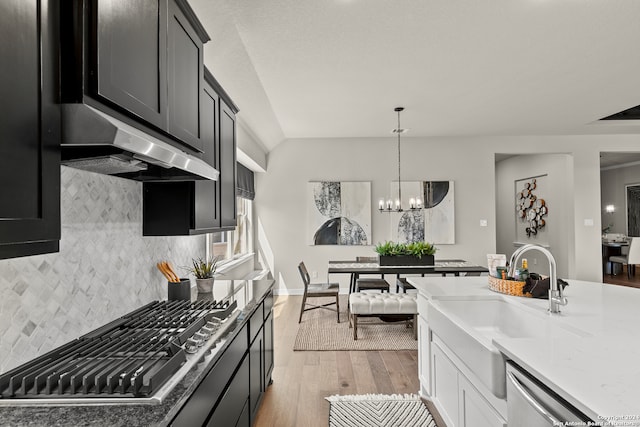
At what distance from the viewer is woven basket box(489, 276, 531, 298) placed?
2.01 metres

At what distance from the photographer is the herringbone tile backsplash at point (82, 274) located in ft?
3.94

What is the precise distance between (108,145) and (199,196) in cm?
115

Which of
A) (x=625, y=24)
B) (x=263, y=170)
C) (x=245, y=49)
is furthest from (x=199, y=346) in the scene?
(x=263, y=170)

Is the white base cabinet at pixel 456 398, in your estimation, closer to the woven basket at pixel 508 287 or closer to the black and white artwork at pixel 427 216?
the woven basket at pixel 508 287

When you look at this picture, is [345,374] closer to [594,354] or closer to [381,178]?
[594,354]

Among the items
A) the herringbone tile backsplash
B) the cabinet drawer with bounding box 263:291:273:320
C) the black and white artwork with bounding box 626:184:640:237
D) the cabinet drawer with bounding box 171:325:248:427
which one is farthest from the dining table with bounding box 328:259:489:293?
the black and white artwork with bounding box 626:184:640:237

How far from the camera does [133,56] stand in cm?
121

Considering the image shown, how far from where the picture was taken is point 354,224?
620 cm

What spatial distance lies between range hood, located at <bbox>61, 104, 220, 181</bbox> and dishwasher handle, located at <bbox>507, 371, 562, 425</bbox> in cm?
141

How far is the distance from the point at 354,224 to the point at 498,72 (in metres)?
3.35

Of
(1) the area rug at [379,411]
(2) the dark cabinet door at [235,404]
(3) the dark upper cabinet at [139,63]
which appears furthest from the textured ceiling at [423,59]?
(1) the area rug at [379,411]

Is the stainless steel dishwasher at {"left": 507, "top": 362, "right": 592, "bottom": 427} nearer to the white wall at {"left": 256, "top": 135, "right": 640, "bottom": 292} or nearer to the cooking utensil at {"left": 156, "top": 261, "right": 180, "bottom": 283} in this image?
the cooking utensil at {"left": 156, "top": 261, "right": 180, "bottom": 283}

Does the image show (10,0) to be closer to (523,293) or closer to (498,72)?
(523,293)

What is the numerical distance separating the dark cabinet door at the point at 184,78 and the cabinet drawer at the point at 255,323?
104 cm
